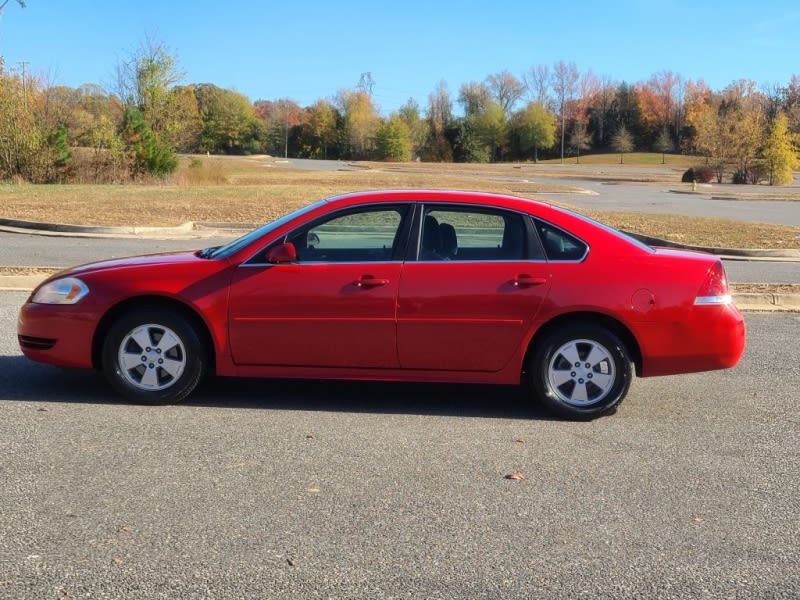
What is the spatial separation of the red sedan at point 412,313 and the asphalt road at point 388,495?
1.09ft

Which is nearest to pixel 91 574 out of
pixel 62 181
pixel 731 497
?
pixel 731 497

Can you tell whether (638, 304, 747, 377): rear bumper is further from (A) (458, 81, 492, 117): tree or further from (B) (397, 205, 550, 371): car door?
(A) (458, 81, 492, 117): tree

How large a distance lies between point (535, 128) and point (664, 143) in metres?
18.8

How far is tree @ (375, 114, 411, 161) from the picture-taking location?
11119 cm

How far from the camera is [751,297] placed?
1094 cm

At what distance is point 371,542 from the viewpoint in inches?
150

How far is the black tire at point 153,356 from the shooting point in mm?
5844

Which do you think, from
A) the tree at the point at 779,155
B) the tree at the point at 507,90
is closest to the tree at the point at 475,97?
the tree at the point at 507,90

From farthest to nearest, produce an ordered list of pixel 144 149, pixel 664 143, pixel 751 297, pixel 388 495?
pixel 664 143 < pixel 144 149 < pixel 751 297 < pixel 388 495

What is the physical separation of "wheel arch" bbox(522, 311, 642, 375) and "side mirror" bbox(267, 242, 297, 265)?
1740 millimetres

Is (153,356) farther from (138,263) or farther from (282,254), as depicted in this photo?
(282,254)

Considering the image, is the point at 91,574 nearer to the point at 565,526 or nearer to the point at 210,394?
the point at 565,526

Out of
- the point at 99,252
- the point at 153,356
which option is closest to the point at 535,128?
the point at 99,252

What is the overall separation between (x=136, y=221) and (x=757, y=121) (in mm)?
53313
